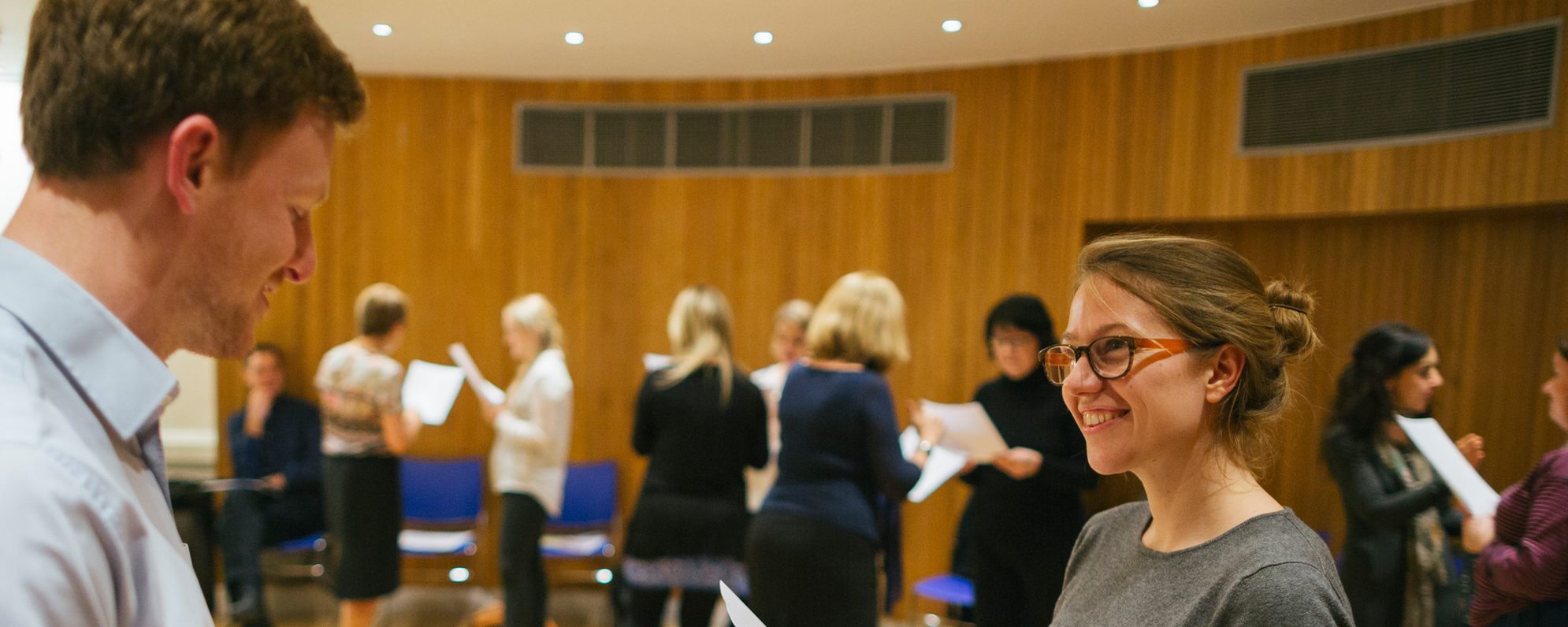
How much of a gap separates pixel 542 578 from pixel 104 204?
13.7ft

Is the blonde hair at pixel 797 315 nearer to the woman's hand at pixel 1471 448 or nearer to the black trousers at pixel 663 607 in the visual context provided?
the black trousers at pixel 663 607

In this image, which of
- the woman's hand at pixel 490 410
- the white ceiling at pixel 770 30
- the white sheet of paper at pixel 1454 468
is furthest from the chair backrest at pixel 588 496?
the white sheet of paper at pixel 1454 468

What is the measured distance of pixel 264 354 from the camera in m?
5.71

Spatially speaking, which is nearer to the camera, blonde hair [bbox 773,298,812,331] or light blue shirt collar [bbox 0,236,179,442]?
light blue shirt collar [bbox 0,236,179,442]

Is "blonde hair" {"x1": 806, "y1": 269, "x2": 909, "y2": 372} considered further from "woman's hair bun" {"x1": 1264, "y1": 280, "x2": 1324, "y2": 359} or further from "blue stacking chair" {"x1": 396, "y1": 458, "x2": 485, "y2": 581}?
"blue stacking chair" {"x1": 396, "y1": 458, "x2": 485, "y2": 581}

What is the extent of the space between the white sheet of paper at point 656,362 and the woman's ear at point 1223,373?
2838 millimetres

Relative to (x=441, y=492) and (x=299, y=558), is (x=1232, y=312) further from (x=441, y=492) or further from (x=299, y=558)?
(x=299, y=558)

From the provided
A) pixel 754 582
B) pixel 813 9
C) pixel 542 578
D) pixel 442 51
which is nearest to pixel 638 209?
pixel 442 51

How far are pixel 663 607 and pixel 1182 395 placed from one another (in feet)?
9.84

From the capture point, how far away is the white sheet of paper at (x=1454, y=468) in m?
3.07

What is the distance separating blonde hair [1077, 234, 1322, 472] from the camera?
1.41m

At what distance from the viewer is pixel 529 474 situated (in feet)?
15.2

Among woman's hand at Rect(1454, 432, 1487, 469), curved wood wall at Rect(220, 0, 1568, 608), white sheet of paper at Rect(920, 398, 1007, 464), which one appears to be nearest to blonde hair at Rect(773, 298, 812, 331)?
curved wood wall at Rect(220, 0, 1568, 608)

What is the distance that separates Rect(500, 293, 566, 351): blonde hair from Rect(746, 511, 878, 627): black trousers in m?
1.93
